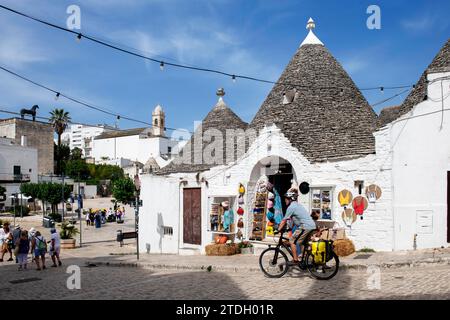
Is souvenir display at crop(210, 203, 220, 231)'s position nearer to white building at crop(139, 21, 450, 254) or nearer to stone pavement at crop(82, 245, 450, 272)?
white building at crop(139, 21, 450, 254)

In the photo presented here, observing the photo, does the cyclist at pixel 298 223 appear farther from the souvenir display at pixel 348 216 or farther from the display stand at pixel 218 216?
the display stand at pixel 218 216

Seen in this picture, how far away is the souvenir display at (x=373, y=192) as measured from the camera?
11.9m

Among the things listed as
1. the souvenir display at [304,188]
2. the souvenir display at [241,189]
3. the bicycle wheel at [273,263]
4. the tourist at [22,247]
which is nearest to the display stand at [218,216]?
the souvenir display at [241,189]

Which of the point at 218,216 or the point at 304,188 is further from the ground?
the point at 304,188

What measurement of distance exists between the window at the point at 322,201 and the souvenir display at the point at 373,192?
3.49 feet

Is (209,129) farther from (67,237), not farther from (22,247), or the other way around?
(67,237)

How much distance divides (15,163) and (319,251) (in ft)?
172

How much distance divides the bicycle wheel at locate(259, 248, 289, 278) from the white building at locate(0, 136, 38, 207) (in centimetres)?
4650

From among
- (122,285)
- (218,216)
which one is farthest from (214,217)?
(122,285)

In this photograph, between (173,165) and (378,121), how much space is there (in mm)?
8688

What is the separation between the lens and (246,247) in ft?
46.7

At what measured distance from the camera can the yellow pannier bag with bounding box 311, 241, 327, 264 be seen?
8.96 meters

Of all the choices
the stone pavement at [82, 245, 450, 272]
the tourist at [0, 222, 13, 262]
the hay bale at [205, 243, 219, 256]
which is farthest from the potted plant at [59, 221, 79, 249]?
the hay bale at [205, 243, 219, 256]
